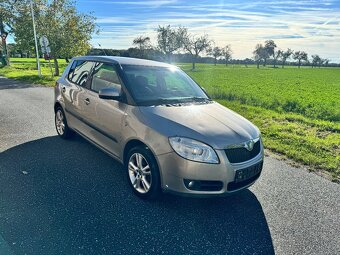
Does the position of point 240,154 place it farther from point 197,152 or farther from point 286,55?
point 286,55

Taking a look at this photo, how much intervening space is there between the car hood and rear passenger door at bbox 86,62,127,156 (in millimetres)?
506

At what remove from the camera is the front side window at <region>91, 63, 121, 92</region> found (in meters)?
3.76

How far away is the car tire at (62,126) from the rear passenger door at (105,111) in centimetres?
121

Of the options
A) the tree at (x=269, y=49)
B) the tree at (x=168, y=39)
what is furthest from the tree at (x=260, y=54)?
the tree at (x=168, y=39)

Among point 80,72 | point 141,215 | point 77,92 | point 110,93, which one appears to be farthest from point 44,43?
A: point 141,215

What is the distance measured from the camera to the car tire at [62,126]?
5184 millimetres

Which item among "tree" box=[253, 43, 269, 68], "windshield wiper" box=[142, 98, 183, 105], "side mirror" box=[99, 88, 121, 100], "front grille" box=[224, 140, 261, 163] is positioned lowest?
"front grille" box=[224, 140, 261, 163]

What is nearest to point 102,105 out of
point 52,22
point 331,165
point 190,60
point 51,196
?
point 51,196

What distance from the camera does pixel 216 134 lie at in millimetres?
2891

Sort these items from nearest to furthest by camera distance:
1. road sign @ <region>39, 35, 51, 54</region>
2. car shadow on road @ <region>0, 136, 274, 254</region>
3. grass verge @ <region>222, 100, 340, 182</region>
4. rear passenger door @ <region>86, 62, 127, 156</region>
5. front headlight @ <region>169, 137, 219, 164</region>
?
car shadow on road @ <region>0, 136, 274, 254</region>, front headlight @ <region>169, 137, 219, 164</region>, rear passenger door @ <region>86, 62, 127, 156</region>, grass verge @ <region>222, 100, 340, 182</region>, road sign @ <region>39, 35, 51, 54</region>

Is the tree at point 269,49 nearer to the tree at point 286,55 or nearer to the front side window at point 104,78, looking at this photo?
the tree at point 286,55

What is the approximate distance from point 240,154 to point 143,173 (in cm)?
117

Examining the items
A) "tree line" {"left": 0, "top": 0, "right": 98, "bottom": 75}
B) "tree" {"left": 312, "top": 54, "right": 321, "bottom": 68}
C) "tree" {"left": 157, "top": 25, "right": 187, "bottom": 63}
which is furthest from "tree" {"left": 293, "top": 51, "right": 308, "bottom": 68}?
"tree line" {"left": 0, "top": 0, "right": 98, "bottom": 75}

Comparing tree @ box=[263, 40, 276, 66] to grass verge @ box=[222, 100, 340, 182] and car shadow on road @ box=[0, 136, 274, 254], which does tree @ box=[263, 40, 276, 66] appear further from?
car shadow on road @ box=[0, 136, 274, 254]
